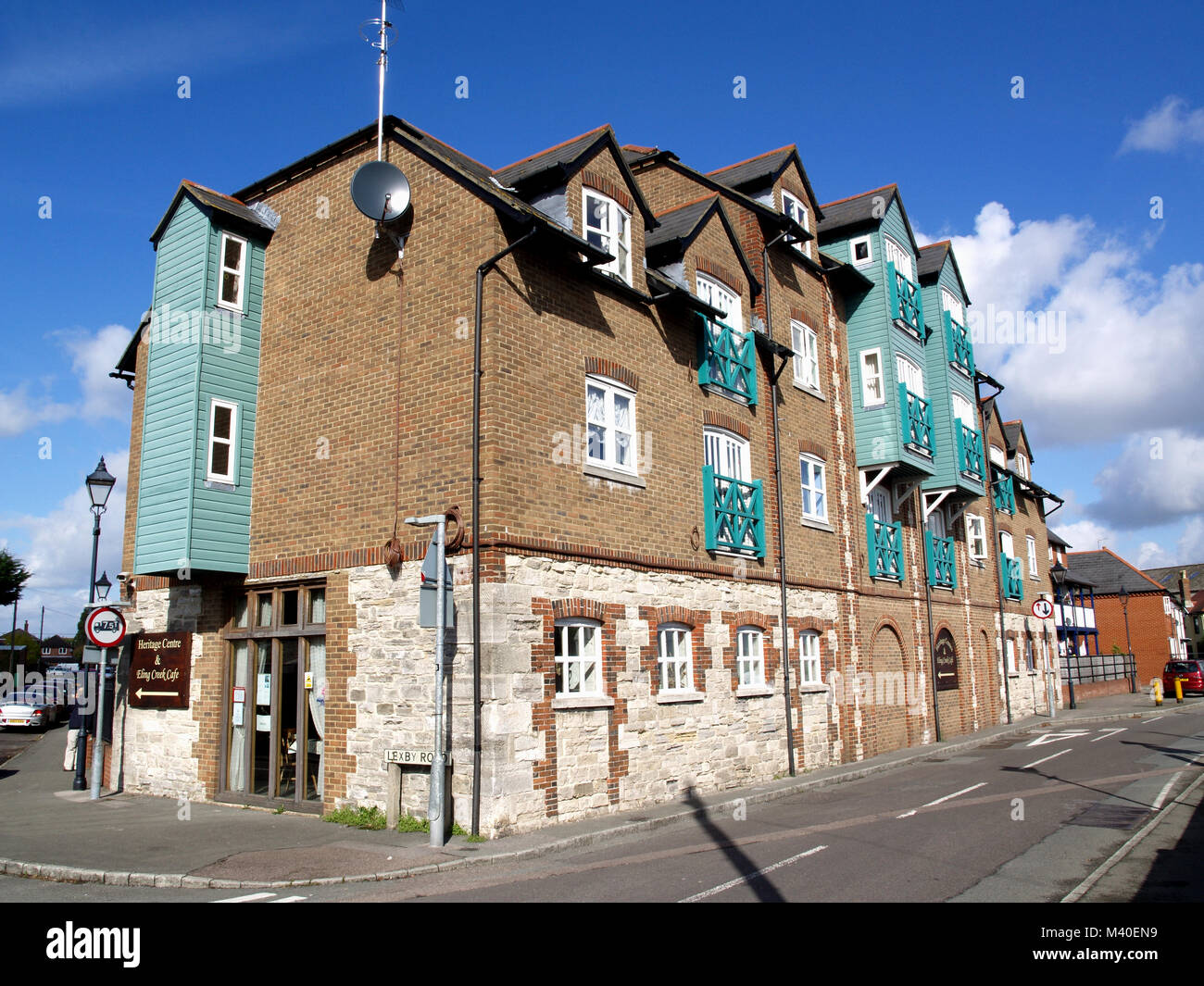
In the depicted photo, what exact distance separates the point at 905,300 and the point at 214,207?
54.8 ft

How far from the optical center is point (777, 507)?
18.0m

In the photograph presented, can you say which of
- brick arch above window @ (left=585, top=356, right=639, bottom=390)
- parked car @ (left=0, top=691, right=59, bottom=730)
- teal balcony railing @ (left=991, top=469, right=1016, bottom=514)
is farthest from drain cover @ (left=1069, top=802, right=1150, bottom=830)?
parked car @ (left=0, top=691, right=59, bottom=730)

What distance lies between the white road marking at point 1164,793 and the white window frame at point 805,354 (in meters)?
10.0

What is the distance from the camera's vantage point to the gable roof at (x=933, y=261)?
86.5 ft

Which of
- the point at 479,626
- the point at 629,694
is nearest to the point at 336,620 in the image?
the point at 479,626

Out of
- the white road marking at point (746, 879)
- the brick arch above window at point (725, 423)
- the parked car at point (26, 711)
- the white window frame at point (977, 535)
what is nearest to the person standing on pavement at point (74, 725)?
the brick arch above window at point (725, 423)

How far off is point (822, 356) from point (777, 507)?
506cm

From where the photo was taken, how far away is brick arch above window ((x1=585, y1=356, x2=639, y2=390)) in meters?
13.7

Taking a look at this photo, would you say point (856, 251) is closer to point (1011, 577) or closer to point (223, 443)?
point (1011, 577)

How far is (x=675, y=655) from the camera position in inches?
580

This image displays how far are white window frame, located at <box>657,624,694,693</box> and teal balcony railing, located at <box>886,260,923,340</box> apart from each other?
38.2 ft

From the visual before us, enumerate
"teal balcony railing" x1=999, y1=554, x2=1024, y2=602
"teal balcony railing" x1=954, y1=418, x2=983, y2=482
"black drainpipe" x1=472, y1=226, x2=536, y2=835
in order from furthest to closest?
"teal balcony railing" x1=999, y1=554, x2=1024, y2=602
"teal balcony railing" x1=954, y1=418, x2=983, y2=482
"black drainpipe" x1=472, y1=226, x2=536, y2=835

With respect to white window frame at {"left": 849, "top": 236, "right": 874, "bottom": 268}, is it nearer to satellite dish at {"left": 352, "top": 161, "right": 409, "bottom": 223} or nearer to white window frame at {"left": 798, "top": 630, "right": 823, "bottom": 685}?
white window frame at {"left": 798, "top": 630, "right": 823, "bottom": 685}

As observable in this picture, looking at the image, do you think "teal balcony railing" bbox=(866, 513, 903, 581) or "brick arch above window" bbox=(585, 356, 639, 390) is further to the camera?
"teal balcony railing" bbox=(866, 513, 903, 581)
